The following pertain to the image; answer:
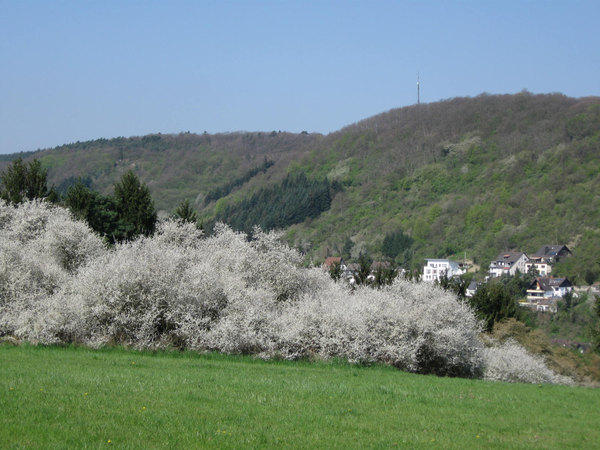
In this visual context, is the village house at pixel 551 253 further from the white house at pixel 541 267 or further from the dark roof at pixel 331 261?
the dark roof at pixel 331 261

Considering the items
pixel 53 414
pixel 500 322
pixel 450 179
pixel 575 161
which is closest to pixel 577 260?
pixel 575 161

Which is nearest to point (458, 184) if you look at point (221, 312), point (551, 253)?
point (551, 253)

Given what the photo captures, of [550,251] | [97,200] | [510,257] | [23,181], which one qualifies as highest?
[23,181]

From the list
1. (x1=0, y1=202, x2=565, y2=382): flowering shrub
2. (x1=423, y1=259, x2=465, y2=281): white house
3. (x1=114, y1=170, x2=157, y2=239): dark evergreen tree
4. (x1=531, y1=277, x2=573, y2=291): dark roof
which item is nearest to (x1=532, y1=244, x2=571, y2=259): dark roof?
(x1=531, y1=277, x2=573, y2=291): dark roof

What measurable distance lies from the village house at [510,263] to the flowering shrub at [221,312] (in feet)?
304

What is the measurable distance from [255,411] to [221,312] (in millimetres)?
14170

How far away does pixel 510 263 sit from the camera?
120 m

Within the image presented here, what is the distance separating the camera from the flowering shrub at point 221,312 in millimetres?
23047

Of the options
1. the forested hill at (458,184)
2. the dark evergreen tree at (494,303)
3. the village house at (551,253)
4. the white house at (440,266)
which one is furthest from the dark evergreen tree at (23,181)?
the village house at (551,253)

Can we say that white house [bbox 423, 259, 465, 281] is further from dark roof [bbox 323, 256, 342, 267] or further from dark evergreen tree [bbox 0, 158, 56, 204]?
dark evergreen tree [bbox 0, 158, 56, 204]

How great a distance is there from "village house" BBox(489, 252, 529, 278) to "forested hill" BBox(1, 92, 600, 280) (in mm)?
3361

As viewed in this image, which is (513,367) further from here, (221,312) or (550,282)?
(550,282)

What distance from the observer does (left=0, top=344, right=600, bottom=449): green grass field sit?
9234mm

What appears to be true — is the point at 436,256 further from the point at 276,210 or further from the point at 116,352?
the point at 116,352
